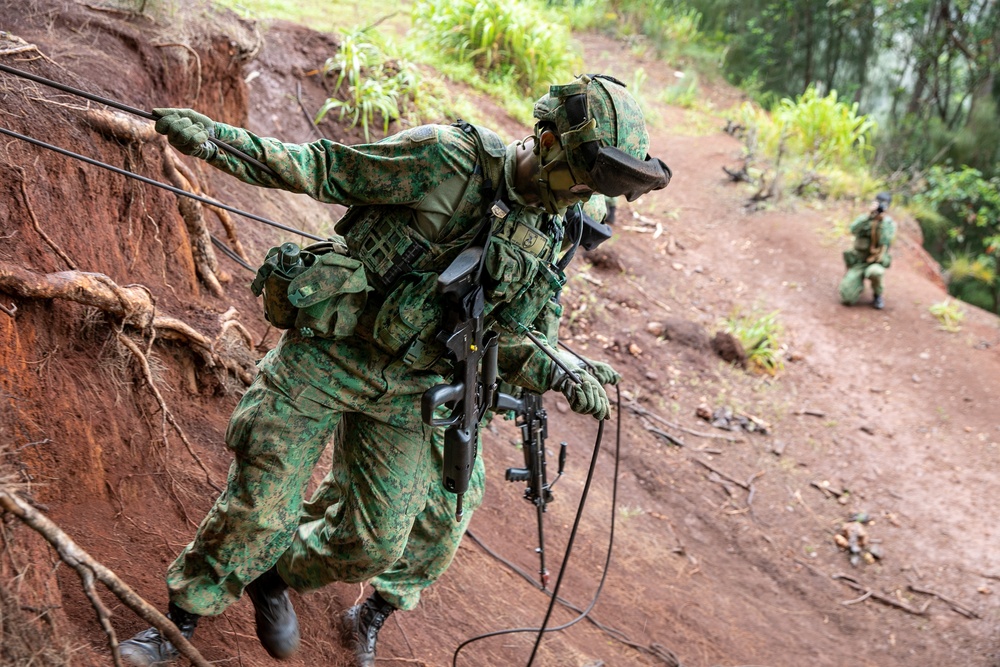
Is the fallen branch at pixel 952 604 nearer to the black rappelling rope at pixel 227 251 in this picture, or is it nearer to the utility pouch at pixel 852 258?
the utility pouch at pixel 852 258

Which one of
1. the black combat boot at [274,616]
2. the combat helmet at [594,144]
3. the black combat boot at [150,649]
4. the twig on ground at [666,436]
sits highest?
the combat helmet at [594,144]

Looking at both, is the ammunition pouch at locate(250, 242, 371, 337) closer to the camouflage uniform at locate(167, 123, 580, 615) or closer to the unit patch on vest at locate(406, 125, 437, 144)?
the camouflage uniform at locate(167, 123, 580, 615)

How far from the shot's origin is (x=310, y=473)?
2717 millimetres

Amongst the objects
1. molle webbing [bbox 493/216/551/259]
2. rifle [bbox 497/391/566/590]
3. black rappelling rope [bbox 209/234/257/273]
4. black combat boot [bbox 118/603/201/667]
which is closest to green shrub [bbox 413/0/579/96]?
black rappelling rope [bbox 209/234/257/273]

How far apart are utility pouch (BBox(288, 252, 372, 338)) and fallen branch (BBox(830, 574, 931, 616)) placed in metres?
5.58

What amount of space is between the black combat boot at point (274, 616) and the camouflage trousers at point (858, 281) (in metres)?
9.47

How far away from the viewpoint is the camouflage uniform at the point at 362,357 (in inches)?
99.6

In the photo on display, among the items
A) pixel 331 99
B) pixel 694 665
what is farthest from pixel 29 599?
pixel 331 99

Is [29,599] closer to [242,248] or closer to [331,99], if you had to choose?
[242,248]

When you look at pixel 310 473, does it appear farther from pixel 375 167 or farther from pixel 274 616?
pixel 375 167

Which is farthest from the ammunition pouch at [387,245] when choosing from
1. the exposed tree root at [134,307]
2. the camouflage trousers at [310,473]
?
the exposed tree root at [134,307]

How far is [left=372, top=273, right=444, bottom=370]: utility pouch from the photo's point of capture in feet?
8.48

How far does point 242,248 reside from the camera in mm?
4973

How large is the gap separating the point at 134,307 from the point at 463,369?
1395 millimetres
